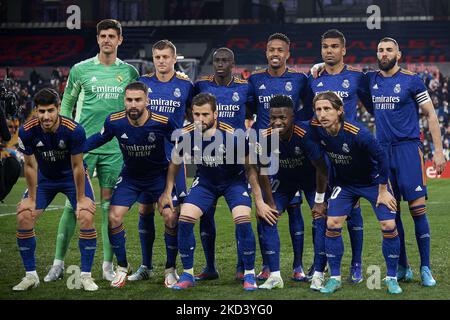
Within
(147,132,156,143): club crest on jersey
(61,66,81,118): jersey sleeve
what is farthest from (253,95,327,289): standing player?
(61,66,81,118): jersey sleeve

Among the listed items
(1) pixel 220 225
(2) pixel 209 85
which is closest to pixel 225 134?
(2) pixel 209 85

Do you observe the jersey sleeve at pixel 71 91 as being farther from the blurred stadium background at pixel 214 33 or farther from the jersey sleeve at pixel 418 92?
the blurred stadium background at pixel 214 33

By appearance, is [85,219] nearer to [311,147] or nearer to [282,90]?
[311,147]

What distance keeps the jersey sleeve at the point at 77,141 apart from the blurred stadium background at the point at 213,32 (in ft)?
73.7

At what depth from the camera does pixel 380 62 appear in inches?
314

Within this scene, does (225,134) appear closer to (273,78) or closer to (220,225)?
(273,78)

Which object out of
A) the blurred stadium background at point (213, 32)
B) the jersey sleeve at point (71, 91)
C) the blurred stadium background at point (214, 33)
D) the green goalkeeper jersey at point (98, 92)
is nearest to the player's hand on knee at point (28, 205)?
the green goalkeeper jersey at point (98, 92)

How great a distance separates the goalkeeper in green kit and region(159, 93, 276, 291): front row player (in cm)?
91

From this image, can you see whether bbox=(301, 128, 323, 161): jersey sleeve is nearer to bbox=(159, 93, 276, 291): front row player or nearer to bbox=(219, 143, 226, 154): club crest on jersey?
bbox=(159, 93, 276, 291): front row player

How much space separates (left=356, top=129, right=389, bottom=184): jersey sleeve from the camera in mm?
7184

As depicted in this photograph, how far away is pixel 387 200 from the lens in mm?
7207

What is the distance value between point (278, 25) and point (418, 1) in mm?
6205

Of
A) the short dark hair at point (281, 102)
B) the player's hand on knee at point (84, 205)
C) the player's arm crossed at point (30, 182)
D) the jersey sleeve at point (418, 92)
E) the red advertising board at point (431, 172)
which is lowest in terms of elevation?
the red advertising board at point (431, 172)

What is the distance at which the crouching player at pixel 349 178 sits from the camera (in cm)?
720
